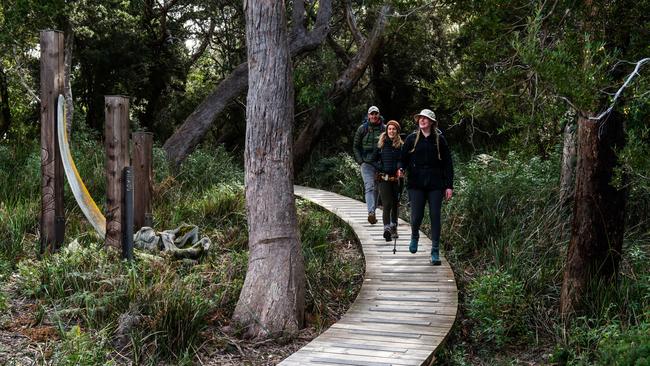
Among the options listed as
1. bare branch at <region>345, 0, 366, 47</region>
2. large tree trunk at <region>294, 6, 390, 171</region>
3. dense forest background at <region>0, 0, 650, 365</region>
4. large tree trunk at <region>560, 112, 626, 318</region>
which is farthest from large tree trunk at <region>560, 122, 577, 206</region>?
bare branch at <region>345, 0, 366, 47</region>

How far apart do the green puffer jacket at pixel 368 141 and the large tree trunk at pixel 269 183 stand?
2762 mm

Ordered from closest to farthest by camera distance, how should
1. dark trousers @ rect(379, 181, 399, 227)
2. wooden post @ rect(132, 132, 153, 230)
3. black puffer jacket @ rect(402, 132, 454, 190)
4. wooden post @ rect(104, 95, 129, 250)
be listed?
black puffer jacket @ rect(402, 132, 454, 190) → wooden post @ rect(104, 95, 129, 250) → dark trousers @ rect(379, 181, 399, 227) → wooden post @ rect(132, 132, 153, 230)

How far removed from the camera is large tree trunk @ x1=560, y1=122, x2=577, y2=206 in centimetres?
810

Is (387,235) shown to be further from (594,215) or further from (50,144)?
(50,144)

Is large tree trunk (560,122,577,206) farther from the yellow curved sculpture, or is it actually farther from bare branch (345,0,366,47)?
bare branch (345,0,366,47)

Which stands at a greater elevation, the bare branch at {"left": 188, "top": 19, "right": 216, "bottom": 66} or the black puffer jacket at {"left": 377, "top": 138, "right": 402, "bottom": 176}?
the bare branch at {"left": 188, "top": 19, "right": 216, "bottom": 66}

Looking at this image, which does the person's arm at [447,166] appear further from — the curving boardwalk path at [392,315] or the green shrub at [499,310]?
the green shrub at [499,310]

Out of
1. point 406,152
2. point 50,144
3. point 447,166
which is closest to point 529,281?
point 447,166

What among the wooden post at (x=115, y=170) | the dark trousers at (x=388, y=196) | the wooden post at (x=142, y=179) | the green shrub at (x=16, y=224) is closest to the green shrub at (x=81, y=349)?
the wooden post at (x=115, y=170)

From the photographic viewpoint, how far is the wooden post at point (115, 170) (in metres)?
7.89

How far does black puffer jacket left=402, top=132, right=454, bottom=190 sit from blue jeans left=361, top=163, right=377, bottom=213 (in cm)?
188

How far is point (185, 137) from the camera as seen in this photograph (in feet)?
50.2

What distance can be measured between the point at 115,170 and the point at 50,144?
3.43 ft

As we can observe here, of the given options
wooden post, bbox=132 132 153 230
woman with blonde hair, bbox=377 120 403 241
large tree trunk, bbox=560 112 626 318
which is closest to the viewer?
large tree trunk, bbox=560 112 626 318
